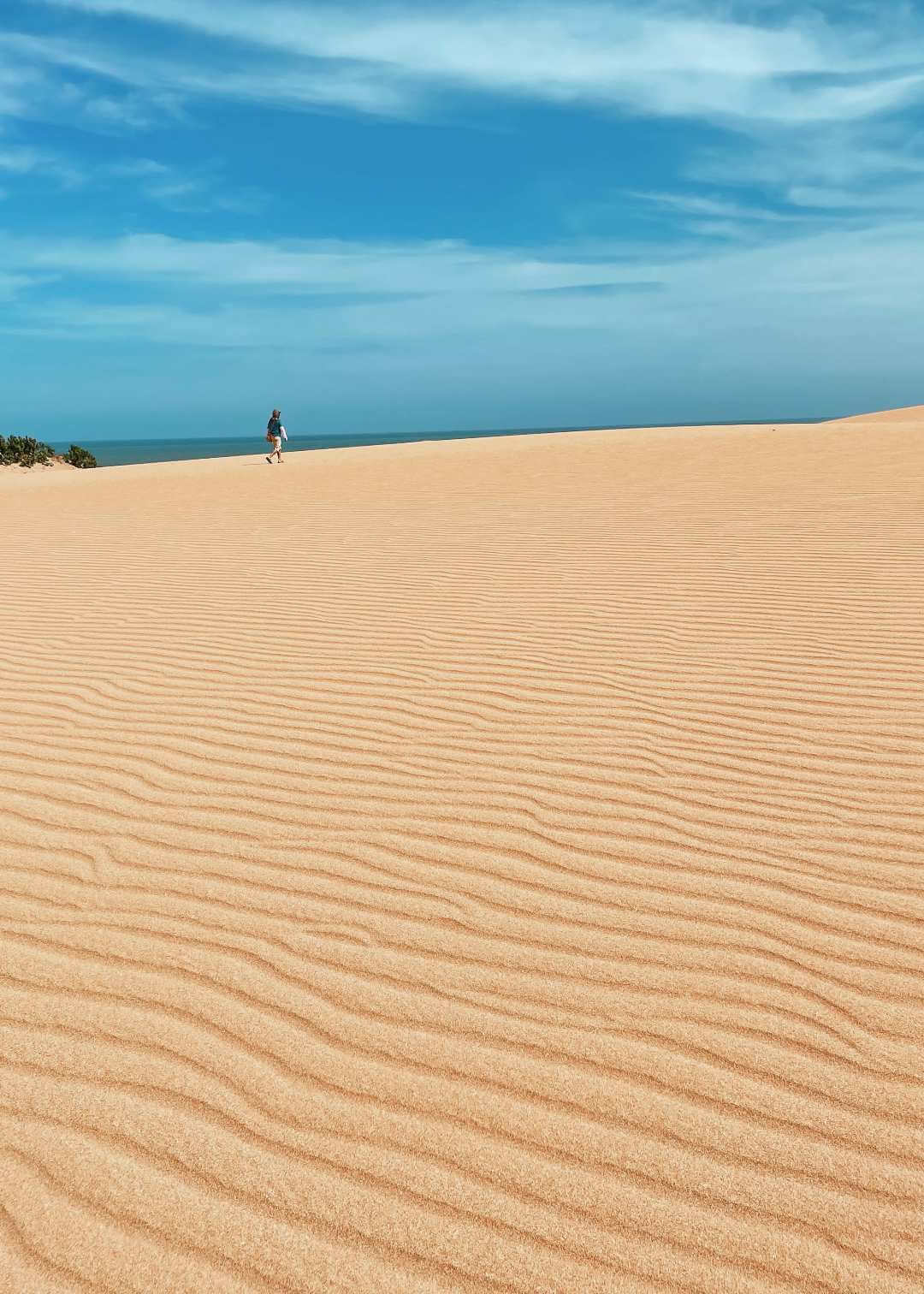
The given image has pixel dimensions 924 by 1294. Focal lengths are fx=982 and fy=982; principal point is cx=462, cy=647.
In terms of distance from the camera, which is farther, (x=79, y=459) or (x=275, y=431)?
(x=79, y=459)

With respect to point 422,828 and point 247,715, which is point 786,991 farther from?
point 247,715

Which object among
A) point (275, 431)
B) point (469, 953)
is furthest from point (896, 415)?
point (469, 953)

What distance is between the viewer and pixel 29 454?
35.8m

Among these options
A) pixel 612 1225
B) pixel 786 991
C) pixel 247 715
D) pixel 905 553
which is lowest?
pixel 612 1225

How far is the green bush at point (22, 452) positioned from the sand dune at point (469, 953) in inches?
1265

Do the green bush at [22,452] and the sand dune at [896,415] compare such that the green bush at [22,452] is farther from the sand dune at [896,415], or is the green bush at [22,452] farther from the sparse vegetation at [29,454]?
the sand dune at [896,415]

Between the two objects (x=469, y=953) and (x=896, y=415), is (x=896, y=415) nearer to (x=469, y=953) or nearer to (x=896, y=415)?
(x=896, y=415)

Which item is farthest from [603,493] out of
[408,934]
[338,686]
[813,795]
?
[408,934]

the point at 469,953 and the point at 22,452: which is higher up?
the point at 22,452

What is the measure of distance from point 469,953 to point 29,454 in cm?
3735

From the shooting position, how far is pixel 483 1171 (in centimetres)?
209

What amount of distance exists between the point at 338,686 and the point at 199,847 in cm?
188

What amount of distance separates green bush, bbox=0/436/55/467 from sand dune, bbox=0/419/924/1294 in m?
32.1

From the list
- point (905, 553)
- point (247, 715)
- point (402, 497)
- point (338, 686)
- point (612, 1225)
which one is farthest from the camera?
point (402, 497)
